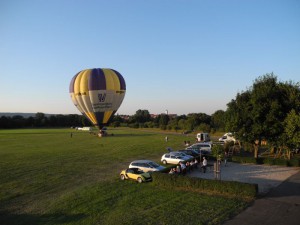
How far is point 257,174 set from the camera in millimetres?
23875

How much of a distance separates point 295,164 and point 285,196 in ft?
36.7

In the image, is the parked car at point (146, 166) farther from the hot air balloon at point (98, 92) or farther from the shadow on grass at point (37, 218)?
the hot air balloon at point (98, 92)

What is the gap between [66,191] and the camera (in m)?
19.5

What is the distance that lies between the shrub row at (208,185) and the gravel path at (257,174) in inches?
79.6

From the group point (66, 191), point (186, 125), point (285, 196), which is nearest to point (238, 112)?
point (285, 196)

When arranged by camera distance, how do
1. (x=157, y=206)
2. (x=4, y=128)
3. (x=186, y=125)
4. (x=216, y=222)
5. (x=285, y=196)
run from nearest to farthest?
(x=216, y=222) < (x=157, y=206) < (x=285, y=196) < (x=186, y=125) < (x=4, y=128)

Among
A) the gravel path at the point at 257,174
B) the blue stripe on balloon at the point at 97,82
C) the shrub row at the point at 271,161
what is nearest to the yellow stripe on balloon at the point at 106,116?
the blue stripe on balloon at the point at 97,82

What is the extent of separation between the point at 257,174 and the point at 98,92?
A: 23441 millimetres

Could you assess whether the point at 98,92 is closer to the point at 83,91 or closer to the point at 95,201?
the point at 83,91

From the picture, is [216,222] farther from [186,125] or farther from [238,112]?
[186,125]

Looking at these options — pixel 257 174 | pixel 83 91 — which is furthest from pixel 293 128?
pixel 83 91

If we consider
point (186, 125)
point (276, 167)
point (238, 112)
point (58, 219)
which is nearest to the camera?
point (58, 219)

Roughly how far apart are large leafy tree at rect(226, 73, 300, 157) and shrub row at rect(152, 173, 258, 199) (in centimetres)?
1258

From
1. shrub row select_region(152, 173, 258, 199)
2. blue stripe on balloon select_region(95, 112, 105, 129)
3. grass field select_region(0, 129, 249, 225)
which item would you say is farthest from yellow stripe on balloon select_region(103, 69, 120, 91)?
shrub row select_region(152, 173, 258, 199)
